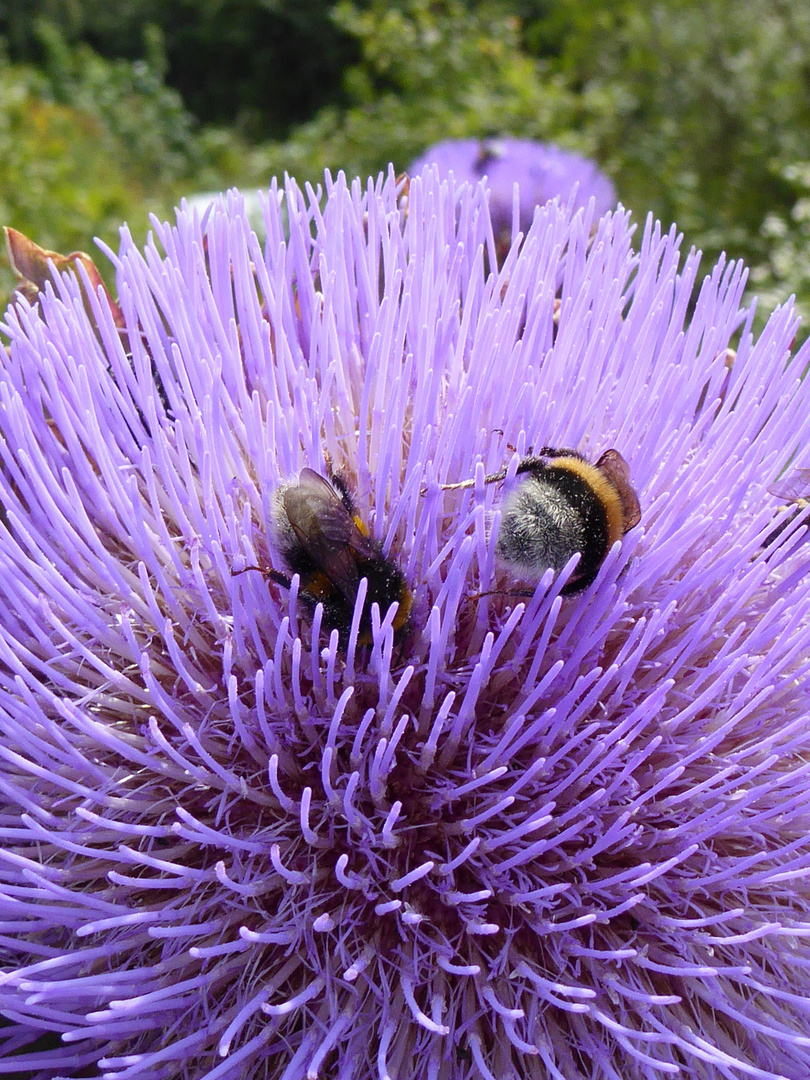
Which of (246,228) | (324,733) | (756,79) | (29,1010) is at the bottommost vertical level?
(29,1010)

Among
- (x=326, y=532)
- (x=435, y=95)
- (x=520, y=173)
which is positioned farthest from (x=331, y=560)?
(x=435, y=95)

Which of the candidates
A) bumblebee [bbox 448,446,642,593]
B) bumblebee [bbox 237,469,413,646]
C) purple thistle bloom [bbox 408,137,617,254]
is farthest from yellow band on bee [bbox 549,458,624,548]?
purple thistle bloom [bbox 408,137,617,254]

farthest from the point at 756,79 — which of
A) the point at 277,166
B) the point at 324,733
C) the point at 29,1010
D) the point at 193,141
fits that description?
the point at 29,1010

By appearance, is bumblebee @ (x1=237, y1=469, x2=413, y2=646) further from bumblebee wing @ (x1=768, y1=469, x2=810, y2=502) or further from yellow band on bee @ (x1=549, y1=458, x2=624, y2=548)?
bumblebee wing @ (x1=768, y1=469, x2=810, y2=502)

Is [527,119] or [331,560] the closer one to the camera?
[331,560]

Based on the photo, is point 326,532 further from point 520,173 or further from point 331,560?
point 520,173

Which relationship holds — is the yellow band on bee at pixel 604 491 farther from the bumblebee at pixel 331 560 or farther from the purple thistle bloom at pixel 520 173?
the purple thistle bloom at pixel 520 173

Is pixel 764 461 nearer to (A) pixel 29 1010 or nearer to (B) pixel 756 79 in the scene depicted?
(A) pixel 29 1010
